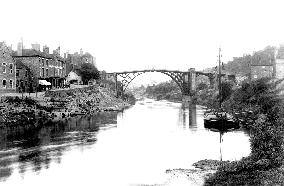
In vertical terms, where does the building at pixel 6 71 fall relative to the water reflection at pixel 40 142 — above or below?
above

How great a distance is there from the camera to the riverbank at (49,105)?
217 feet

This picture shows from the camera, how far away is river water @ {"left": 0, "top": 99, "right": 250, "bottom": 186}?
1232 inches

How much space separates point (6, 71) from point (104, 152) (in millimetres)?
42124

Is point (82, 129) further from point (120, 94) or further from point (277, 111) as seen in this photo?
point (120, 94)

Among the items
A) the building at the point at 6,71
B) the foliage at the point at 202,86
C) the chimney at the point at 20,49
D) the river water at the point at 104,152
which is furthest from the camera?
the foliage at the point at 202,86

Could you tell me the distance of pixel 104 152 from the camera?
138 feet

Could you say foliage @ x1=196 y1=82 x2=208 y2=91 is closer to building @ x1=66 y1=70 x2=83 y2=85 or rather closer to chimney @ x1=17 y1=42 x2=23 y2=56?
building @ x1=66 y1=70 x2=83 y2=85

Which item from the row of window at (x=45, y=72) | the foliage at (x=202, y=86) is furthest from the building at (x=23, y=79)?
the foliage at (x=202, y=86)

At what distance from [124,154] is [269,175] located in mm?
19605

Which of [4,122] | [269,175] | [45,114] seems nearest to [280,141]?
[269,175]

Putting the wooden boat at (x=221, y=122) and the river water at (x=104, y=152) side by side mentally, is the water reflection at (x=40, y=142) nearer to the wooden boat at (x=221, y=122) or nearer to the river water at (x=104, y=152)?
the river water at (x=104, y=152)

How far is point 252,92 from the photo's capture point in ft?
266

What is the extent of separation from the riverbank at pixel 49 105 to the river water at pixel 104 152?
5558 mm

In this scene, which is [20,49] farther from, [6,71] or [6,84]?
[6,84]
